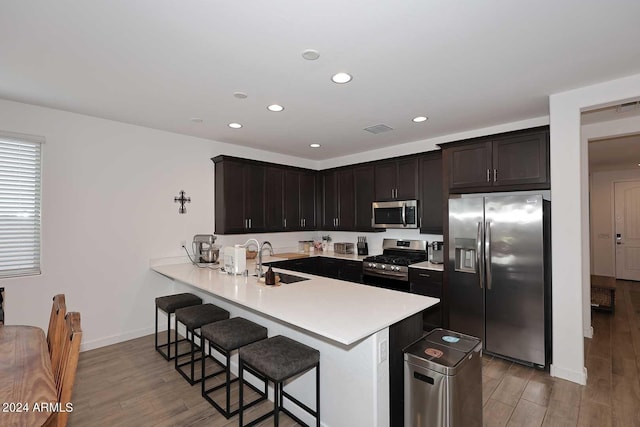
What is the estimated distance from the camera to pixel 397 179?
4.63 m

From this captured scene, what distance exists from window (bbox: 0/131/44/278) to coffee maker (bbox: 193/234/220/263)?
1.57 m

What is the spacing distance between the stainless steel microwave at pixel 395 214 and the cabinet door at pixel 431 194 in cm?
12

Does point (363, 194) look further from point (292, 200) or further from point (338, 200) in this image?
point (292, 200)

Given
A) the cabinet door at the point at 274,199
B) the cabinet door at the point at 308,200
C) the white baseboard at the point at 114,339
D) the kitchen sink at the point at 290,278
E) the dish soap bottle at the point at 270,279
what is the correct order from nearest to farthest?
1. the dish soap bottle at the point at 270,279
2. the kitchen sink at the point at 290,278
3. the white baseboard at the point at 114,339
4. the cabinet door at the point at 274,199
5. the cabinet door at the point at 308,200

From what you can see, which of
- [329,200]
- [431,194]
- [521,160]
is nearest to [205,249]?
[329,200]

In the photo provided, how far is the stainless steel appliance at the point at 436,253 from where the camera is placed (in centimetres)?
410

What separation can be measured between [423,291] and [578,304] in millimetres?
1487

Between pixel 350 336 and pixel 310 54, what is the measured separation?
5.95ft

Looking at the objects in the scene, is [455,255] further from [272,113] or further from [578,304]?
[272,113]

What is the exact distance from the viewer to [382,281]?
430 centimetres

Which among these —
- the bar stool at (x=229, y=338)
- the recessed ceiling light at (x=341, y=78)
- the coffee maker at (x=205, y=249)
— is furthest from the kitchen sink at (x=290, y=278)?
the recessed ceiling light at (x=341, y=78)

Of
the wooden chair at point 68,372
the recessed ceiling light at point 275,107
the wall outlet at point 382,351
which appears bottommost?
the wall outlet at point 382,351

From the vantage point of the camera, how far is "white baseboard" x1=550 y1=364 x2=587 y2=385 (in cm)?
276

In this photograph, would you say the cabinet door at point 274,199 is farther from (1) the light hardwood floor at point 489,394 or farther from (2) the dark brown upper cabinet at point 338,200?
(1) the light hardwood floor at point 489,394
